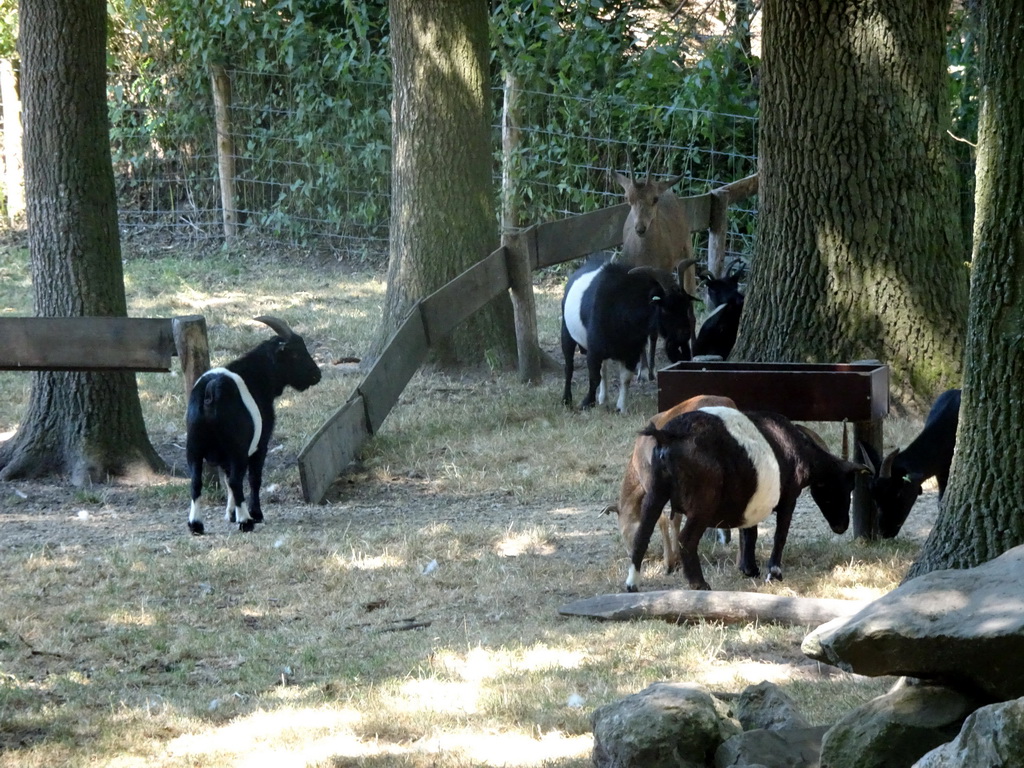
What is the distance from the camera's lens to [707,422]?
243 inches

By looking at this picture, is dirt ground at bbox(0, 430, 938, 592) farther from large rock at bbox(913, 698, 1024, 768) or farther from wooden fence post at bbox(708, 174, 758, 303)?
wooden fence post at bbox(708, 174, 758, 303)

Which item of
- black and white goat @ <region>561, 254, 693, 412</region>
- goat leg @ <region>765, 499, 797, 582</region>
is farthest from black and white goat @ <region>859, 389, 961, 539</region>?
black and white goat @ <region>561, 254, 693, 412</region>

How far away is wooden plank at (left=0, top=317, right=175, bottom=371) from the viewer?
8.45 m

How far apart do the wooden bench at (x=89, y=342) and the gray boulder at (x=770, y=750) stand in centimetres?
541

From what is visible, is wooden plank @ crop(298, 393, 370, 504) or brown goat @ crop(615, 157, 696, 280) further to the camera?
brown goat @ crop(615, 157, 696, 280)

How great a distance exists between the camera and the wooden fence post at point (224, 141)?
18.5m

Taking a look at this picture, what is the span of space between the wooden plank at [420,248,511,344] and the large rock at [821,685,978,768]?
686 cm

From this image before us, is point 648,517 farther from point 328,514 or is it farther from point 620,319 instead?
point 620,319

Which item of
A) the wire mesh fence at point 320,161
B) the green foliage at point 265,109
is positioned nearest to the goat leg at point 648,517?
the wire mesh fence at point 320,161

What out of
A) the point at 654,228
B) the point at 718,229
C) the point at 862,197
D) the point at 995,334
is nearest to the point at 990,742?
the point at 995,334

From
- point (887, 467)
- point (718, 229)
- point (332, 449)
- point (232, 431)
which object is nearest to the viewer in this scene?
point (887, 467)

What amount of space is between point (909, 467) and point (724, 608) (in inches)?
84.1

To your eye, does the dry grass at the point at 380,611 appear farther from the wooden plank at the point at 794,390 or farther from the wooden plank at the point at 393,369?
the wooden plank at the point at 794,390

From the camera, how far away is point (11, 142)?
18.0 m
